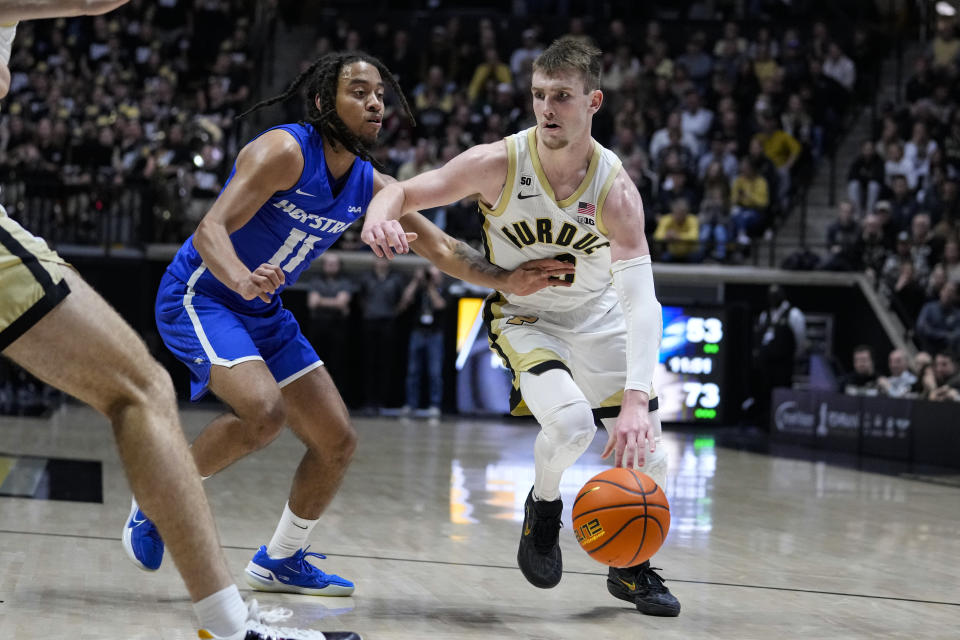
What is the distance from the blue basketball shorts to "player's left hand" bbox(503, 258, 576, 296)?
82cm

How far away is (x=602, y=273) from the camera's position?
15.9 feet

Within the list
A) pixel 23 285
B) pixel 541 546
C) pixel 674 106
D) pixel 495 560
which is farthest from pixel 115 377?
pixel 674 106

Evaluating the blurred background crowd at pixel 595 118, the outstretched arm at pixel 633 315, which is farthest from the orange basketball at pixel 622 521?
the blurred background crowd at pixel 595 118

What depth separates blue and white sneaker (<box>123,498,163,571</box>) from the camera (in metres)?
4.43

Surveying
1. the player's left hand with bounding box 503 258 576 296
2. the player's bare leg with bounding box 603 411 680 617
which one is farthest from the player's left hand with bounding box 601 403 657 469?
the player's left hand with bounding box 503 258 576 296

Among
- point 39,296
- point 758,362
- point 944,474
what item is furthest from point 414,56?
point 39,296

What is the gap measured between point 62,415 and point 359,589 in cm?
936

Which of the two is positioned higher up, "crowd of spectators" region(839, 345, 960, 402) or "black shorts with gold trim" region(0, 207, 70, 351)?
"black shorts with gold trim" region(0, 207, 70, 351)

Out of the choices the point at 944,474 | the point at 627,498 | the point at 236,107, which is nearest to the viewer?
the point at 627,498

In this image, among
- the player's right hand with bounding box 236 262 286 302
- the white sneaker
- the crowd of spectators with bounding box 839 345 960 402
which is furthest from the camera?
the crowd of spectators with bounding box 839 345 960 402

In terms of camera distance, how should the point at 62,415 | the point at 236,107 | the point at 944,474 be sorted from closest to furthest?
the point at 944,474, the point at 62,415, the point at 236,107

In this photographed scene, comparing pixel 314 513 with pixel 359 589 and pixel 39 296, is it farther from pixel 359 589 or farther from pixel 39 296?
pixel 39 296

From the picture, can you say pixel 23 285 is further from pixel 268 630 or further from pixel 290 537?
pixel 290 537

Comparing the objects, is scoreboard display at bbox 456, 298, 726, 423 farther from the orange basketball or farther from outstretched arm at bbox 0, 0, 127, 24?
outstretched arm at bbox 0, 0, 127, 24
